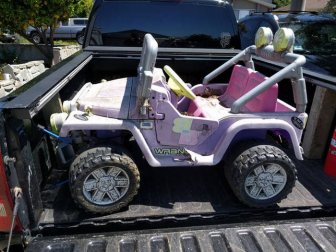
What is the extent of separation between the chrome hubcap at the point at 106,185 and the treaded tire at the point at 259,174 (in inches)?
27.8

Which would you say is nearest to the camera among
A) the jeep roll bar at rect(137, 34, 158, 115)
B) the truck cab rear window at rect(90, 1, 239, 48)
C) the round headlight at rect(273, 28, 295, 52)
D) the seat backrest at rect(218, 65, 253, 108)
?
the jeep roll bar at rect(137, 34, 158, 115)

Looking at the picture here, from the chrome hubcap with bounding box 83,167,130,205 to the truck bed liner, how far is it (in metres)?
0.11

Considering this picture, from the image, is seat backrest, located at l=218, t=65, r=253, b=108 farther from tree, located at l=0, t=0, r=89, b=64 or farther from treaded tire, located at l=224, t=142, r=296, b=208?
tree, located at l=0, t=0, r=89, b=64

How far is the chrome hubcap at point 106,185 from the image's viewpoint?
1.99 meters

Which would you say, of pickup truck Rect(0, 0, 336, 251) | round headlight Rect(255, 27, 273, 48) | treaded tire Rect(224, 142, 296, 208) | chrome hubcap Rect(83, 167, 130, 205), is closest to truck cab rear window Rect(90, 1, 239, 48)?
pickup truck Rect(0, 0, 336, 251)

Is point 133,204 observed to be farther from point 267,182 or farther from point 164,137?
point 267,182

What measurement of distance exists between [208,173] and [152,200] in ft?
1.89

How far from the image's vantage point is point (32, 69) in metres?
8.70

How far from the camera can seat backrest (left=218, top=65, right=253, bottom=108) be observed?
2.71 metres

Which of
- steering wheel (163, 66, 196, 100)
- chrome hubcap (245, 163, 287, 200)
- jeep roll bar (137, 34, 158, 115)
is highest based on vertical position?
jeep roll bar (137, 34, 158, 115)

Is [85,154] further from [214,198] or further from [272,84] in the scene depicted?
[272,84]

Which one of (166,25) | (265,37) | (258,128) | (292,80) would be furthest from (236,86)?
(166,25)

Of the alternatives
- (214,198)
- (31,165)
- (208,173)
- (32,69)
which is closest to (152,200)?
(214,198)

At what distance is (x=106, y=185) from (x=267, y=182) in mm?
1052
